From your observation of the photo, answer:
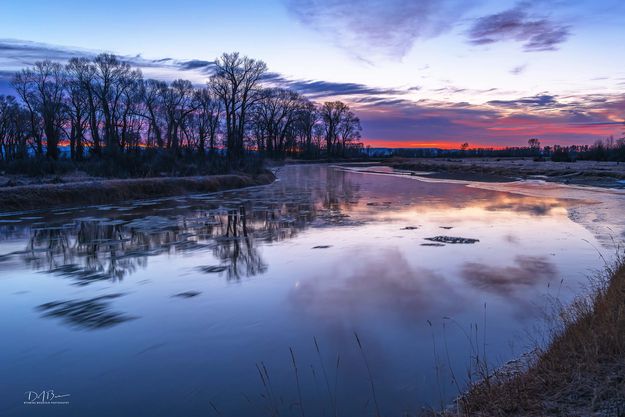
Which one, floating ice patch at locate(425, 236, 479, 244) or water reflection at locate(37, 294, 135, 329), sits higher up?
floating ice patch at locate(425, 236, 479, 244)

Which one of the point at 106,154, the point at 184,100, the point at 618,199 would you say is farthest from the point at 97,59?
the point at 618,199

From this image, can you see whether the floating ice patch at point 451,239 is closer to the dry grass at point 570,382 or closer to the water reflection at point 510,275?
the water reflection at point 510,275

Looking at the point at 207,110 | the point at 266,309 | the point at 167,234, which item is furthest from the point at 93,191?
the point at 207,110

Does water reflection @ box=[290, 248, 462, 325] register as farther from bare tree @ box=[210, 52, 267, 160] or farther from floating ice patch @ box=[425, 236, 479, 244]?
bare tree @ box=[210, 52, 267, 160]

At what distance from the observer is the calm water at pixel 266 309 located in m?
5.49

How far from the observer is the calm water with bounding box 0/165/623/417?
5488 mm

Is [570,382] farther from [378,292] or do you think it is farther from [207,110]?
[207,110]

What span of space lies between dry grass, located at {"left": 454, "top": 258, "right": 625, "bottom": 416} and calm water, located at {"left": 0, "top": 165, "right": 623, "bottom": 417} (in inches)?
31.1

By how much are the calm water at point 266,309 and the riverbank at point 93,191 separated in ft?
16.1

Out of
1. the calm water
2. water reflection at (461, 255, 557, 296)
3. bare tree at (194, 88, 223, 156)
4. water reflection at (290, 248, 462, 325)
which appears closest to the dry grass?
the calm water

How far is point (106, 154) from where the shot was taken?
36094 millimetres

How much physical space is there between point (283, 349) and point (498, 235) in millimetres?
10853

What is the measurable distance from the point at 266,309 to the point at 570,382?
5071 millimetres

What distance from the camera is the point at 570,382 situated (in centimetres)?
453
